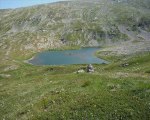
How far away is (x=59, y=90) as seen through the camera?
32375mm

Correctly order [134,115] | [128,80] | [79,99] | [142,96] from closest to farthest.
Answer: [134,115]
[142,96]
[79,99]
[128,80]

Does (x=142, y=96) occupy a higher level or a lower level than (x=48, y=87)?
higher

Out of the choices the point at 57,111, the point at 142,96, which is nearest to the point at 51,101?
the point at 57,111

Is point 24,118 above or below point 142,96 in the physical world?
below

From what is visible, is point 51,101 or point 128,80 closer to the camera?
point 51,101

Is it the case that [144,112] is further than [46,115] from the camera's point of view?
No

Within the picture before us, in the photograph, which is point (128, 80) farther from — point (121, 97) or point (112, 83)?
point (121, 97)

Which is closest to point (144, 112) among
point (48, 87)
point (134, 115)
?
point (134, 115)

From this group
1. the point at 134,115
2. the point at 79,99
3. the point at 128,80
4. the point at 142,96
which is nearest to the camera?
the point at 134,115

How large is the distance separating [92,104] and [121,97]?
2689mm

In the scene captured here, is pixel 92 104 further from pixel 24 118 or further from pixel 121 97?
pixel 24 118

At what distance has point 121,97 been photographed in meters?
26.2

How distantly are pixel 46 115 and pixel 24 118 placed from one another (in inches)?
90.3

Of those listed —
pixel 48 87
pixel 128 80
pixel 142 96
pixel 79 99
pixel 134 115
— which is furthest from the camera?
pixel 48 87
